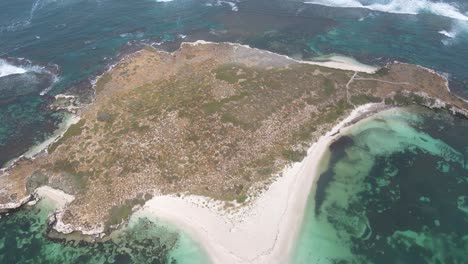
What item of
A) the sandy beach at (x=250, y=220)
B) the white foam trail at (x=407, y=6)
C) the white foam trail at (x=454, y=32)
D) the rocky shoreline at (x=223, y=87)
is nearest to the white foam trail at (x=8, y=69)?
the rocky shoreline at (x=223, y=87)

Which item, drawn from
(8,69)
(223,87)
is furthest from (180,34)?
(8,69)

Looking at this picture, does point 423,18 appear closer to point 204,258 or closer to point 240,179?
point 240,179

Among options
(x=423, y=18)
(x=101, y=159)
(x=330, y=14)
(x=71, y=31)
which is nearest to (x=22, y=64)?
(x=71, y=31)

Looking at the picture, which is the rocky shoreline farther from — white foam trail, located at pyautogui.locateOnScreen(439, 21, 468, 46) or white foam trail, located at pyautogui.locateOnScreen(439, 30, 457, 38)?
white foam trail, located at pyautogui.locateOnScreen(439, 30, 457, 38)

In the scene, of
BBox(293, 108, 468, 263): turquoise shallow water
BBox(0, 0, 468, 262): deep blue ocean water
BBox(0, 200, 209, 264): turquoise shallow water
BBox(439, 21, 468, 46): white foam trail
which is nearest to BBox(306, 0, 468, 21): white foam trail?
BBox(0, 0, 468, 262): deep blue ocean water

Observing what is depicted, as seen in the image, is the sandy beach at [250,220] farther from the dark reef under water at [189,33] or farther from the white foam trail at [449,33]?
the white foam trail at [449,33]
